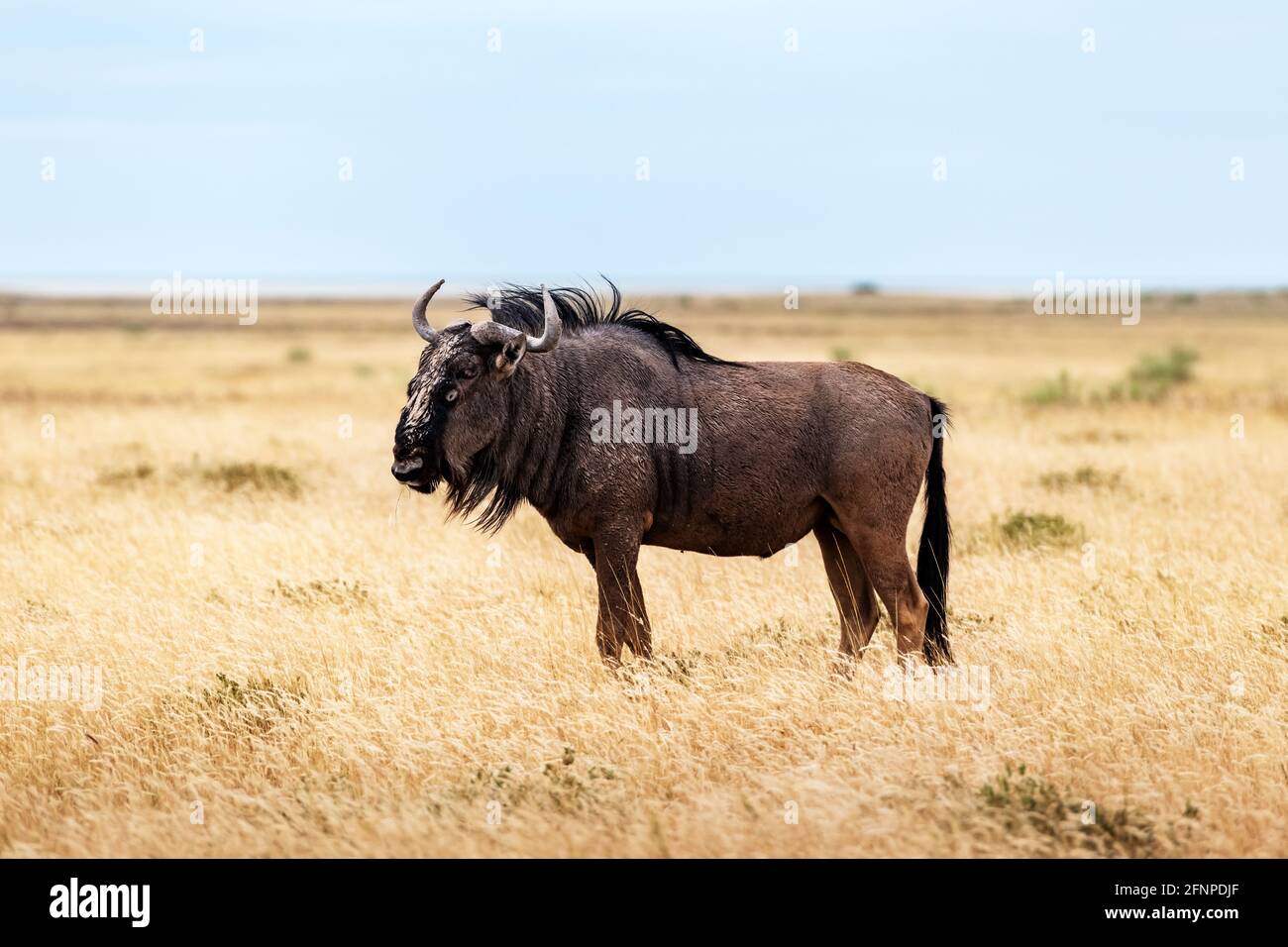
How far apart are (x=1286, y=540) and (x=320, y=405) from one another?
63.4 ft

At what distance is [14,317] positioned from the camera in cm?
7719

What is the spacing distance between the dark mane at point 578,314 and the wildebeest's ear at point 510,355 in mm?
314

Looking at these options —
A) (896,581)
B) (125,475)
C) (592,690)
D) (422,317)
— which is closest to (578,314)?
(422,317)

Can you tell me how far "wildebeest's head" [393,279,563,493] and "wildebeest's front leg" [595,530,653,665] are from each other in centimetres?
87

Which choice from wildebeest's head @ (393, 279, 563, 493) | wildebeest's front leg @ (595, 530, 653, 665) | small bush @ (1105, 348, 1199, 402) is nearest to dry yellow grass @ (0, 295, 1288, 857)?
wildebeest's front leg @ (595, 530, 653, 665)

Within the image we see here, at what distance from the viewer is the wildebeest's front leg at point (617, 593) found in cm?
727

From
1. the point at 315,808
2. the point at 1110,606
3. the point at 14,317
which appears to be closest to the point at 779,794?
the point at 315,808

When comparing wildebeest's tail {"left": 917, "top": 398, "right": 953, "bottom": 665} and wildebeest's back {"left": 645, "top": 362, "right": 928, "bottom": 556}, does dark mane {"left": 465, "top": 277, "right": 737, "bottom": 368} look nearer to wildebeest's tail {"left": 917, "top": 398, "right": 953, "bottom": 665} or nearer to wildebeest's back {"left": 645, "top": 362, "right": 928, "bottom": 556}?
wildebeest's back {"left": 645, "top": 362, "right": 928, "bottom": 556}

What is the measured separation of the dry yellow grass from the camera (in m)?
5.35

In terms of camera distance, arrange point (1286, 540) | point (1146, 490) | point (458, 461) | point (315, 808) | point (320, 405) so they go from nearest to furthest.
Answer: point (315, 808) → point (458, 461) → point (1286, 540) → point (1146, 490) → point (320, 405)

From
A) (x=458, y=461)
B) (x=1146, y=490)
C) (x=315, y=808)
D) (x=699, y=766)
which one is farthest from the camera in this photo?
(x=1146, y=490)

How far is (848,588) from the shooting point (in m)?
7.99

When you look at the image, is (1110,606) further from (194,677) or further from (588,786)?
(194,677)

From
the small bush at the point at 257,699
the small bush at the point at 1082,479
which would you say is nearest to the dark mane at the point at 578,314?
the small bush at the point at 257,699
